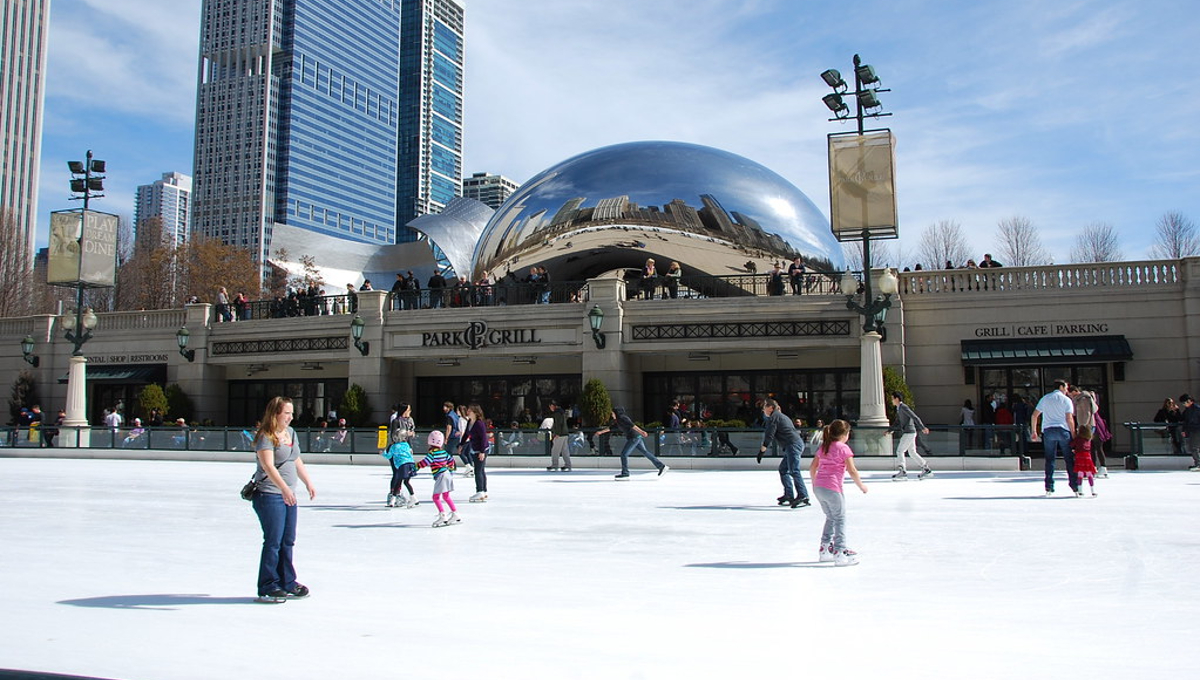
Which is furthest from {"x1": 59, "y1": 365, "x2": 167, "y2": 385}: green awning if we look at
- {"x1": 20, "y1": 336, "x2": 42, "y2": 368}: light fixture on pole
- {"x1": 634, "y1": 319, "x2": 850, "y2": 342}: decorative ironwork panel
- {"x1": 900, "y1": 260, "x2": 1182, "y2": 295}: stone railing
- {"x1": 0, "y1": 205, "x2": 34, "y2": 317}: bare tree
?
{"x1": 900, "y1": 260, "x2": 1182, "y2": 295}: stone railing

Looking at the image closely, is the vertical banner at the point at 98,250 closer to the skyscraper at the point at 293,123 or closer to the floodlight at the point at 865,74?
the floodlight at the point at 865,74

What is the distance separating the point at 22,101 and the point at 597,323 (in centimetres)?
13682

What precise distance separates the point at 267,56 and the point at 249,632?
169m

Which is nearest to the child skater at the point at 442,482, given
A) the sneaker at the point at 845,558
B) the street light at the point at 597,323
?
the sneaker at the point at 845,558

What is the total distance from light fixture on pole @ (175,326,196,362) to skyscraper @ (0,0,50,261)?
113 meters

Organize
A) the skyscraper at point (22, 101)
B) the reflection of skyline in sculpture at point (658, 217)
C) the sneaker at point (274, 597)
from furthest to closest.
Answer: the skyscraper at point (22, 101)
the reflection of skyline in sculpture at point (658, 217)
the sneaker at point (274, 597)

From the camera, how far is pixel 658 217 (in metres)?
29.5

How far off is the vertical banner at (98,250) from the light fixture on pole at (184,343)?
341cm

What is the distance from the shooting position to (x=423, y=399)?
101 feet

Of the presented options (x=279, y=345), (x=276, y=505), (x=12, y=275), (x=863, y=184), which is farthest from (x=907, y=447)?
(x=12, y=275)

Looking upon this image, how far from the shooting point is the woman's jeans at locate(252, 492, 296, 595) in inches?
241

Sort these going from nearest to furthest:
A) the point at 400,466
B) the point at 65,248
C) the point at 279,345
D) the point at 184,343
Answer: the point at 400,466 → the point at 65,248 → the point at 279,345 → the point at 184,343

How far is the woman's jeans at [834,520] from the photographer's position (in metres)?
7.61

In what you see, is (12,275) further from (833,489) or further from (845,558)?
(845,558)
